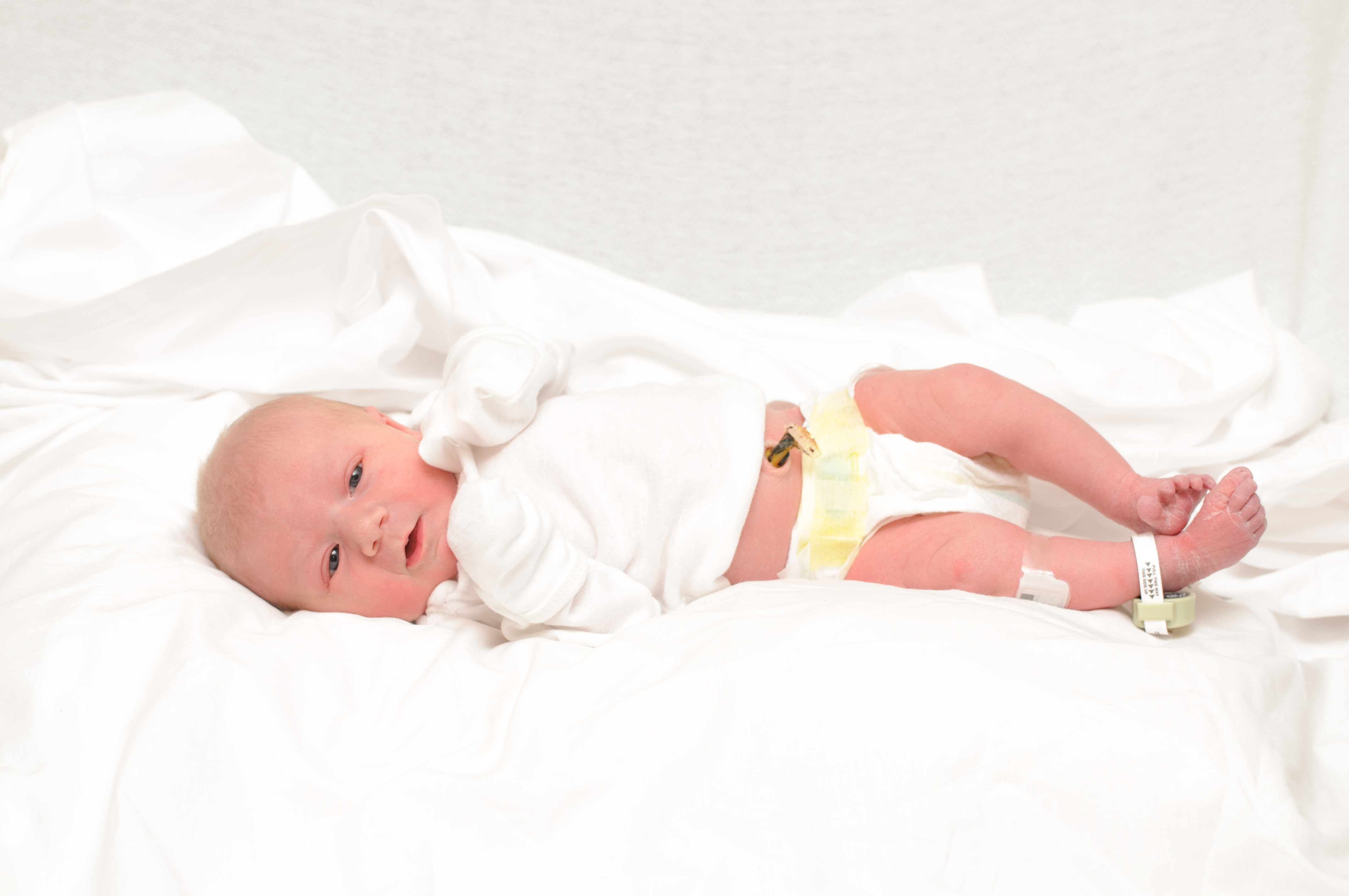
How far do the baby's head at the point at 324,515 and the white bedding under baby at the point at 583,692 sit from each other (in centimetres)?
6

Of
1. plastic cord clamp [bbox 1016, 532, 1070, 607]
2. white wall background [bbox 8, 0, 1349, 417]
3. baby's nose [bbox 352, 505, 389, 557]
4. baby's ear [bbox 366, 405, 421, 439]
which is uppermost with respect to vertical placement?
white wall background [bbox 8, 0, 1349, 417]

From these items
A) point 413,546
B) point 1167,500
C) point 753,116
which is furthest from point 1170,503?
point 753,116

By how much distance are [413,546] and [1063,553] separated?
855mm

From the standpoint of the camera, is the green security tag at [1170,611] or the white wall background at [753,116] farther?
the white wall background at [753,116]

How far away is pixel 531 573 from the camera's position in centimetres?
110

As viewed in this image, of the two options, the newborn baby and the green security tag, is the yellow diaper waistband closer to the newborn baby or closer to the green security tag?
the newborn baby

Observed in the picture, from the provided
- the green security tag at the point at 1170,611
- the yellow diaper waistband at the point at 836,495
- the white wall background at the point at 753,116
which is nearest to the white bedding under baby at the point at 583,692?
the green security tag at the point at 1170,611

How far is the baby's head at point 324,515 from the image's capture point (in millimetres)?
1174

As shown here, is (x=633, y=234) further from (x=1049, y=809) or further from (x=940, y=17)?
(x=1049, y=809)

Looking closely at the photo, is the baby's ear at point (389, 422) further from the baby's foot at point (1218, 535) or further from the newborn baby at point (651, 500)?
the baby's foot at point (1218, 535)

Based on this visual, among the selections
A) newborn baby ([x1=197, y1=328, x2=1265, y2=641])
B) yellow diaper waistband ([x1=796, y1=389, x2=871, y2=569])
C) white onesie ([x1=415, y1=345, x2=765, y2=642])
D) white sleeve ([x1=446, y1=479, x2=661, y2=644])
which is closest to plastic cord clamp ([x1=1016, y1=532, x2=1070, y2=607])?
newborn baby ([x1=197, y1=328, x2=1265, y2=641])

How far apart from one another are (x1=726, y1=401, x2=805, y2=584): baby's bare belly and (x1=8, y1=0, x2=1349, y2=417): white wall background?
617mm

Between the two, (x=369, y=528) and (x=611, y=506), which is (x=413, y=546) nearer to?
(x=369, y=528)

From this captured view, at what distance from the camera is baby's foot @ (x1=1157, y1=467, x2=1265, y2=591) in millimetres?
1030
